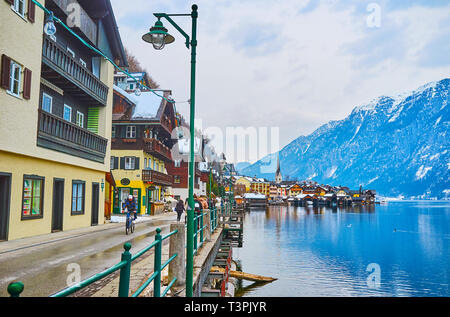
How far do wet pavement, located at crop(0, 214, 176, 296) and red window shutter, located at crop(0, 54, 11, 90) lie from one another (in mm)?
5783

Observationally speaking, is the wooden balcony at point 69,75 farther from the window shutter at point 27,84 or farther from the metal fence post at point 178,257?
the metal fence post at point 178,257

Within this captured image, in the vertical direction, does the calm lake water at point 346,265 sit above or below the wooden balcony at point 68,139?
below

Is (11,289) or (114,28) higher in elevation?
(114,28)

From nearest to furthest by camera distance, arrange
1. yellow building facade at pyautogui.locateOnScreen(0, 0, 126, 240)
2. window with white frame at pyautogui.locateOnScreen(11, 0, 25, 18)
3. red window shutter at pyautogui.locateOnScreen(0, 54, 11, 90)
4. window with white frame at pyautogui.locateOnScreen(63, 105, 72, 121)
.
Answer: red window shutter at pyautogui.locateOnScreen(0, 54, 11, 90) → yellow building facade at pyautogui.locateOnScreen(0, 0, 126, 240) → window with white frame at pyautogui.locateOnScreen(11, 0, 25, 18) → window with white frame at pyautogui.locateOnScreen(63, 105, 72, 121)

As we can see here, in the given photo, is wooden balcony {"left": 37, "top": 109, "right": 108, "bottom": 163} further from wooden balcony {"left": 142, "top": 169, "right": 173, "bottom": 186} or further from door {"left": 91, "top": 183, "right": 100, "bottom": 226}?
wooden balcony {"left": 142, "top": 169, "right": 173, "bottom": 186}

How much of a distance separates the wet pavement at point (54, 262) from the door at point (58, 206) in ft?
13.6

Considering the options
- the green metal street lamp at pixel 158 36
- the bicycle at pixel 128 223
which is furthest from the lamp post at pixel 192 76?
the bicycle at pixel 128 223

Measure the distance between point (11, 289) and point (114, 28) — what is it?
26.2m

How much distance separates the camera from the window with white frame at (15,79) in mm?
15016

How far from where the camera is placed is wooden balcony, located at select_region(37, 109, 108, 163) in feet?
58.0

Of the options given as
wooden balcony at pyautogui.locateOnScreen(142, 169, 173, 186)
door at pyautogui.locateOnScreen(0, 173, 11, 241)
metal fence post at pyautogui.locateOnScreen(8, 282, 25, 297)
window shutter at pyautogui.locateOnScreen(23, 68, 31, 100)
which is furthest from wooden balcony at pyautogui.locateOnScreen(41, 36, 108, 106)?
metal fence post at pyautogui.locateOnScreen(8, 282, 25, 297)

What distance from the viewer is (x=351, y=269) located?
1227 inches
